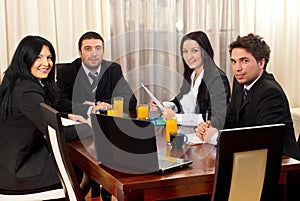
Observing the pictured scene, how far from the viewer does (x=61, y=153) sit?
2.43 meters

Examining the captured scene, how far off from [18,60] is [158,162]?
3.85 feet

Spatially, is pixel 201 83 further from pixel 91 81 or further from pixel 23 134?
pixel 23 134

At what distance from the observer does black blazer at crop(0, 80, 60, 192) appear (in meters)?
2.90

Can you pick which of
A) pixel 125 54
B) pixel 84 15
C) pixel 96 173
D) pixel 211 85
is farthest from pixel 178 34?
pixel 96 173

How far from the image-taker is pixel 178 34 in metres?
4.86

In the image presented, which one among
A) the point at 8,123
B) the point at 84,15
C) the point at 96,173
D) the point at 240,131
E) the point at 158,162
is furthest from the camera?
the point at 84,15

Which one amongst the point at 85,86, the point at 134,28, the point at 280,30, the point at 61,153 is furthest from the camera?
the point at 280,30

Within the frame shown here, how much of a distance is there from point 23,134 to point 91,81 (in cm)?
112

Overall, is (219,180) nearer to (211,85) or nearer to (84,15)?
(211,85)

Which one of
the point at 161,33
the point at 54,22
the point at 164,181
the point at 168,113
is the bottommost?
the point at 164,181

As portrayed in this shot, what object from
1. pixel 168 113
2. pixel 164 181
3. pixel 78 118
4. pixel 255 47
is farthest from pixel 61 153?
pixel 255 47

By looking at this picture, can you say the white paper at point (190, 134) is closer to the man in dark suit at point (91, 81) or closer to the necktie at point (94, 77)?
the man in dark suit at point (91, 81)

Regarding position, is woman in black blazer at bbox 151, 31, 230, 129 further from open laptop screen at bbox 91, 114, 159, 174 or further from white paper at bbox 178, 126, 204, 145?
open laptop screen at bbox 91, 114, 159, 174

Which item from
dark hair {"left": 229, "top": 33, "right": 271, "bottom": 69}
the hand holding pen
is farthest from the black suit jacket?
the hand holding pen
